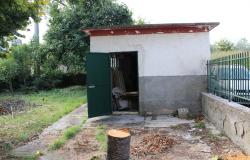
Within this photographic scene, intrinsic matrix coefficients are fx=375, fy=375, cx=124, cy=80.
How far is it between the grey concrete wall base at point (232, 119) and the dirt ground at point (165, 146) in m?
0.18

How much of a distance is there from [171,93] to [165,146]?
4.89 meters

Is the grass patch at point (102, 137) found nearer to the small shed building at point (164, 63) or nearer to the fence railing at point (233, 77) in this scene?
the small shed building at point (164, 63)

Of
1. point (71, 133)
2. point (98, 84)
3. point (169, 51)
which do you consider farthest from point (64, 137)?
point (169, 51)

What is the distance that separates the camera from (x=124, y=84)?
645 inches

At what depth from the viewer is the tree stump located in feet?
21.2

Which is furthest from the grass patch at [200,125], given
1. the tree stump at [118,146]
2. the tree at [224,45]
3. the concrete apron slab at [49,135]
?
the tree at [224,45]

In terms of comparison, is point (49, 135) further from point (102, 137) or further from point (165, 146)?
point (165, 146)

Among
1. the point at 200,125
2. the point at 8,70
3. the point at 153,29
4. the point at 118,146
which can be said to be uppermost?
the point at 153,29

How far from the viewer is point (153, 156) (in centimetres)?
767

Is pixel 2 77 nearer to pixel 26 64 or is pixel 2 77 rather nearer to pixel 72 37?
pixel 26 64

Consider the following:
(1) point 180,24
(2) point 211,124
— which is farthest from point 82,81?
(2) point 211,124

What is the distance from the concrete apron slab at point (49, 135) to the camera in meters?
8.29

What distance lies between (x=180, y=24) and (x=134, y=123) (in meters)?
3.78

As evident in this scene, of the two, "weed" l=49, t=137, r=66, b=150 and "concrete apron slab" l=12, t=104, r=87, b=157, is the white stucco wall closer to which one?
"concrete apron slab" l=12, t=104, r=87, b=157
